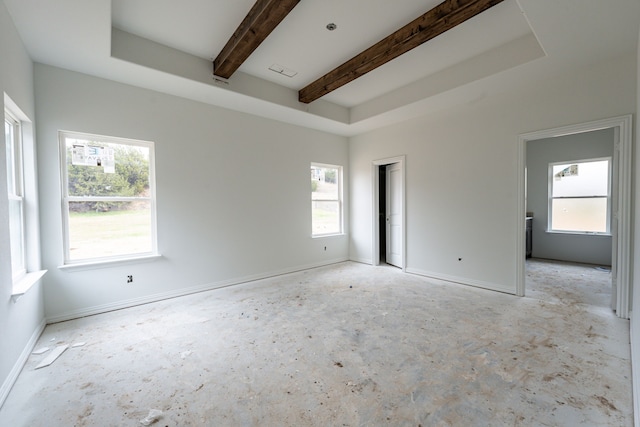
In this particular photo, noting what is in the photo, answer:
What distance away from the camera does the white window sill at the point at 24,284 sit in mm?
2082

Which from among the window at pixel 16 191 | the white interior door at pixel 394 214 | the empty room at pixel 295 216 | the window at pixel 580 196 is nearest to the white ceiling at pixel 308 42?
the empty room at pixel 295 216

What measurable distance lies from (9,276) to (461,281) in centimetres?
507

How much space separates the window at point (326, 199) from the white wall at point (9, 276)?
3.87 meters

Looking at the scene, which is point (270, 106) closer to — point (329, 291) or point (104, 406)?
point (329, 291)

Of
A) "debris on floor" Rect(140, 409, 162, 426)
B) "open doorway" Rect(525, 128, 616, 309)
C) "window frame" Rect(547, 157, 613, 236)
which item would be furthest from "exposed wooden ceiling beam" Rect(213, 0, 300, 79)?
"window frame" Rect(547, 157, 613, 236)

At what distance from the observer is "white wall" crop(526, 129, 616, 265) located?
511 cm

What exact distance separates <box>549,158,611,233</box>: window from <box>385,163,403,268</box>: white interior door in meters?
3.35

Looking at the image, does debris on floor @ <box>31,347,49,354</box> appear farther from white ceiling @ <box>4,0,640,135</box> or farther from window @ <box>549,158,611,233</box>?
window @ <box>549,158,611,233</box>

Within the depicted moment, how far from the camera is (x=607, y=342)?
2402mm

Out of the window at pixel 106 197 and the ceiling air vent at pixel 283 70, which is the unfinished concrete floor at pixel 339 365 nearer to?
the window at pixel 106 197

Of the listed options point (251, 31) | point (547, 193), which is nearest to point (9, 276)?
point (251, 31)

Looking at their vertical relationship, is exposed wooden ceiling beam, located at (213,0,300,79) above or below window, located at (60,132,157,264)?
above

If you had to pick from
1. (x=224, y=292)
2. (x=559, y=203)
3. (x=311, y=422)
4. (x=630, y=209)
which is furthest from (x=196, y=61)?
(x=559, y=203)

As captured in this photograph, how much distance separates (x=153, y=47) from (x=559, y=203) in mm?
7583
